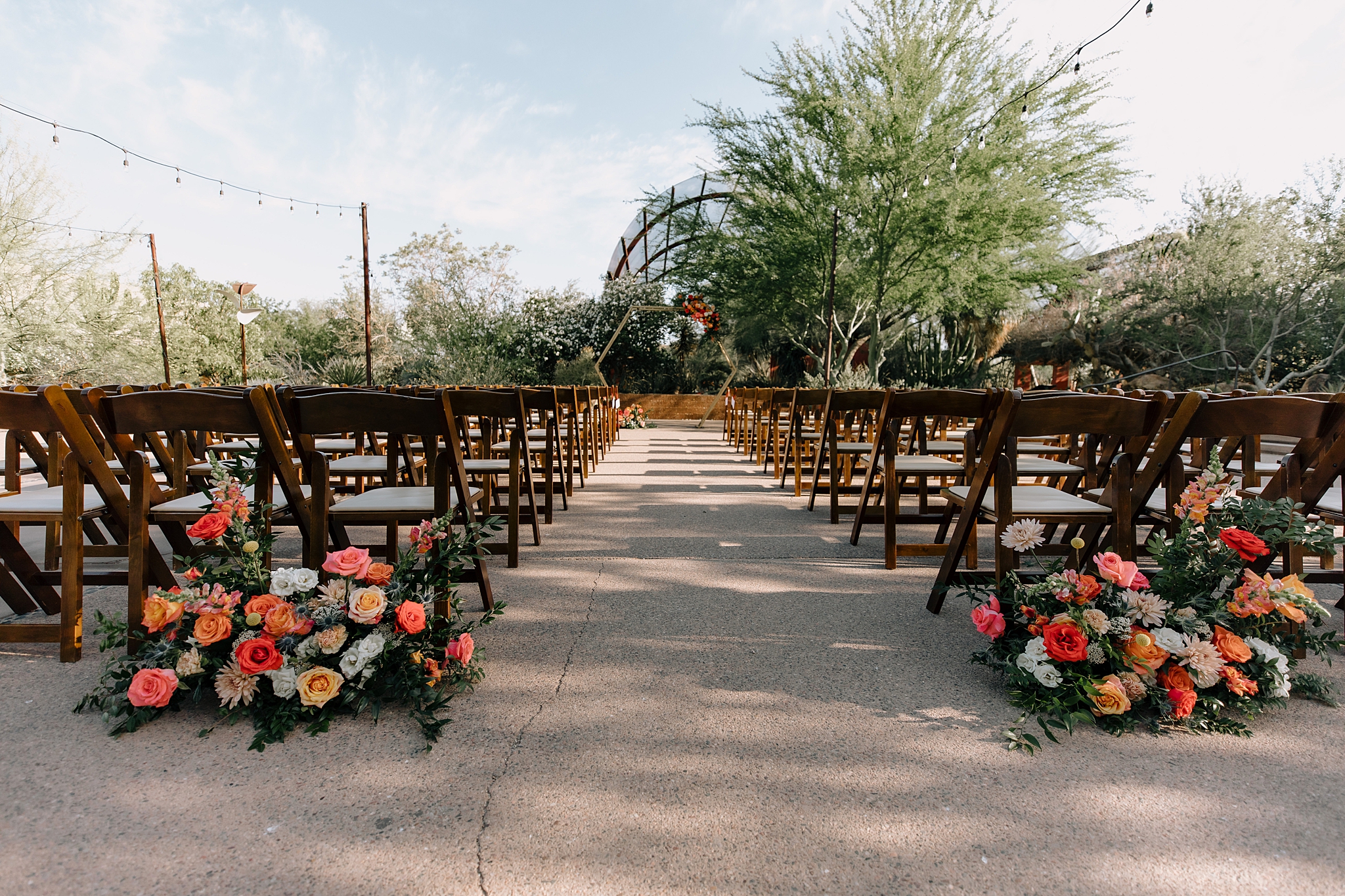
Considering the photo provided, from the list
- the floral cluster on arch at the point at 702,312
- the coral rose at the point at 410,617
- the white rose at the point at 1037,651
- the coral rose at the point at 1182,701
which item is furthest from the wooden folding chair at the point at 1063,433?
the floral cluster on arch at the point at 702,312

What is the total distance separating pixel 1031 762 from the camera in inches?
71.1

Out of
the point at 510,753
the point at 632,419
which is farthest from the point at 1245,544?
the point at 632,419

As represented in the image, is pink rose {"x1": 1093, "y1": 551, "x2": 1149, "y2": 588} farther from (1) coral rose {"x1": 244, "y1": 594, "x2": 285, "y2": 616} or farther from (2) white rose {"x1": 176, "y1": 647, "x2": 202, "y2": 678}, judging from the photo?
(2) white rose {"x1": 176, "y1": 647, "x2": 202, "y2": 678}

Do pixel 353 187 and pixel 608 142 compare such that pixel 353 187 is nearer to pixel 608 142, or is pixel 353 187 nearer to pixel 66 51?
pixel 66 51

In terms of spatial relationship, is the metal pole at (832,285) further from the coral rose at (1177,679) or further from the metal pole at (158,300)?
the metal pole at (158,300)

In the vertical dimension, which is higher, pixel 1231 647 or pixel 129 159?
pixel 129 159

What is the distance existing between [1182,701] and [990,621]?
1.72 ft

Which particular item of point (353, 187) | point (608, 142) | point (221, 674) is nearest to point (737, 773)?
point (221, 674)

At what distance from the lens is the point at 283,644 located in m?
2.05

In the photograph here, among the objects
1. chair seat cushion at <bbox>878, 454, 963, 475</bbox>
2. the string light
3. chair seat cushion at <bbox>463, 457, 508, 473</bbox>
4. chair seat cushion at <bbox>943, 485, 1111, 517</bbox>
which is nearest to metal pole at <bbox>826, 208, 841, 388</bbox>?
chair seat cushion at <bbox>878, 454, 963, 475</bbox>

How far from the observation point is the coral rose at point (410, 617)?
2.04m

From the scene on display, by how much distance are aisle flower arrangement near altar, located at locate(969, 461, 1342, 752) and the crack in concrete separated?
135 cm

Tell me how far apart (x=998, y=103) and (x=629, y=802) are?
15695mm

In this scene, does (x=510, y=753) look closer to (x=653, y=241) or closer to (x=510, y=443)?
(x=510, y=443)
